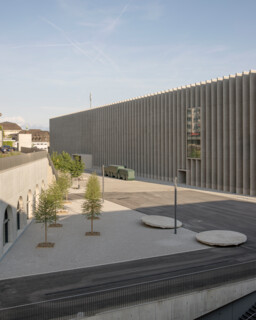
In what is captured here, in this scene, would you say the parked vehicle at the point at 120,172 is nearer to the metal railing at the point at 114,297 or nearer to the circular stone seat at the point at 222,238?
the circular stone seat at the point at 222,238

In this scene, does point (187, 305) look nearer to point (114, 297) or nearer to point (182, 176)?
point (114, 297)

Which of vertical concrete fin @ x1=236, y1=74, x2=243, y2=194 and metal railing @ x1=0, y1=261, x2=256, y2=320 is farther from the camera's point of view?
vertical concrete fin @ x1=236, y1=74, x2=243, y2=194

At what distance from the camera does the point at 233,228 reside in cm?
2659

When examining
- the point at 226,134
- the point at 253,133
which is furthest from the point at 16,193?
the point at 226,134

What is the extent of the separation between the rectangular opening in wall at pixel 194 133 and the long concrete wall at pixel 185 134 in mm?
885

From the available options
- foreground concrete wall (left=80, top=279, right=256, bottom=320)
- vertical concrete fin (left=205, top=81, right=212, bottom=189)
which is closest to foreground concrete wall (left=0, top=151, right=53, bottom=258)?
foreground concrete wall (left=80, top=279, right=256, bottom=320)

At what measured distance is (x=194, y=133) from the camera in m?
52.8

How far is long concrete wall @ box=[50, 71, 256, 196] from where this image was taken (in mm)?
44094

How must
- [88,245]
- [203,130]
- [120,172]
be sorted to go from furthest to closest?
[120,172] < [203,130] < [88,245]

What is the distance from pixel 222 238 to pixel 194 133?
31965 mm

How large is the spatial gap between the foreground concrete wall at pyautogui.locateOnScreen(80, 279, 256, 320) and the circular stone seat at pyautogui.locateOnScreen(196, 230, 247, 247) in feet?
18.6

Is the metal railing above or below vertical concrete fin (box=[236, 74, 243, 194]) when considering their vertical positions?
below

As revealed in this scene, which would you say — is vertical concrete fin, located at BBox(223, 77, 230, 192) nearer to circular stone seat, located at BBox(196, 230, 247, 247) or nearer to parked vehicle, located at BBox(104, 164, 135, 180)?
parked vehicle, located at BBox(104, 164, 135, 180)

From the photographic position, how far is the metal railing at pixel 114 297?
1221 cm
